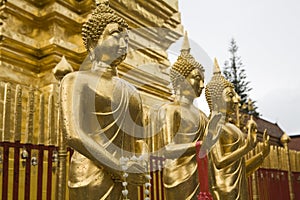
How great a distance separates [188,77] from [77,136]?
1549mm

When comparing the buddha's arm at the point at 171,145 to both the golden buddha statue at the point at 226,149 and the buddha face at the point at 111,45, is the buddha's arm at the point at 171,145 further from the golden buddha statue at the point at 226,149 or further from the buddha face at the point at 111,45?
the buddha face at the point at 111,45

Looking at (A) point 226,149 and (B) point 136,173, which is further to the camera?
(A) point 226,149

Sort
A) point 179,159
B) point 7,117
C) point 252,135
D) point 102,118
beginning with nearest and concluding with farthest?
point 102,118
point 7,117
point 179,159
point 252,135

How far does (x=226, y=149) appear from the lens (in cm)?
427

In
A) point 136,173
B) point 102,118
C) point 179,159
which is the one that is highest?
point 102,118

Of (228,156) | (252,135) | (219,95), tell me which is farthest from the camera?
(219,95)

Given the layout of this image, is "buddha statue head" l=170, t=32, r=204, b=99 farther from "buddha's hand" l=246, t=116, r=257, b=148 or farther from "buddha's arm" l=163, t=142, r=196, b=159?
"buddha's hand" l=246, t=116, r=257, b=148

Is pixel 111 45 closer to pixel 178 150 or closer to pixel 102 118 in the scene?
pixel 102 118

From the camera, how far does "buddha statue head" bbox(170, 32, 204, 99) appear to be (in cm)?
380

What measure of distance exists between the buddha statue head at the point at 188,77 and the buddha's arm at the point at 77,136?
1358 millimetres

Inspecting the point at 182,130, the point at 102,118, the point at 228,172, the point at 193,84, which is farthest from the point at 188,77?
the point at 102,118

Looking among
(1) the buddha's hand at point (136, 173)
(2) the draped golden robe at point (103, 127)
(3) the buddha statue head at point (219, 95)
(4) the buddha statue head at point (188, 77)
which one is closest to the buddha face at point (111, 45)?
(2) the draped golden robe at point (103, 127)

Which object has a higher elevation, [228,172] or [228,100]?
[228,100]

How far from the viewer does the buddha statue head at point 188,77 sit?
12.5 feet
